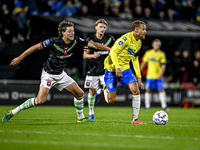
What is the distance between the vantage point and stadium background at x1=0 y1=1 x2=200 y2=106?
46.8 ft

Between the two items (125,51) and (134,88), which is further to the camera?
(125,51)

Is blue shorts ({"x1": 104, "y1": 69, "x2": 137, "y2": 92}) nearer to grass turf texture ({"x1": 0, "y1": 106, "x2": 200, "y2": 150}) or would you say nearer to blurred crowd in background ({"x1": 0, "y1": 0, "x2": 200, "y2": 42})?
grass turf texture ({"x1": 0, "y1": 106, "x2": 200, "y2": 150})

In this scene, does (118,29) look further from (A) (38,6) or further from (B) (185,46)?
(B) (185,46)

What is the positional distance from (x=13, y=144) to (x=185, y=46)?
620 inches

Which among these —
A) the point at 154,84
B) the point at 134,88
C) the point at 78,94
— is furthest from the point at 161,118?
the point at 154,84

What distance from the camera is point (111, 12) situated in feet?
56.1

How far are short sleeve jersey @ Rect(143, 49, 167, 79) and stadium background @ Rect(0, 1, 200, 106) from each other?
1.90m

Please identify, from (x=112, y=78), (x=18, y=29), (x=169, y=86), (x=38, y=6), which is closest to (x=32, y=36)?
(x=18, y=29)

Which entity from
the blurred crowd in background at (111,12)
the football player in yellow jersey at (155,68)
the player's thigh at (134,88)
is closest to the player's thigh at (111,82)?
the player's thigh at (134,88)

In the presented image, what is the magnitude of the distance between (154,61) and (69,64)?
3850mm

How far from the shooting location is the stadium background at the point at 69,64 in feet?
46.8

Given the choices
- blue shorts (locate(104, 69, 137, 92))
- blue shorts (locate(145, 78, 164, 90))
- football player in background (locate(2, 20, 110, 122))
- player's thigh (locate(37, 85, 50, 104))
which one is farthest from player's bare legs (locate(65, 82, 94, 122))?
blue shorts (locate(145, 78, 164, 90))

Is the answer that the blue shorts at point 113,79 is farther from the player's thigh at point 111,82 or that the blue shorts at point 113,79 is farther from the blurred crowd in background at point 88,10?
the blurred crowd in background at point 88,10

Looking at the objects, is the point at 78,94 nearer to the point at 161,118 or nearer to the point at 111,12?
the point at 161,118
